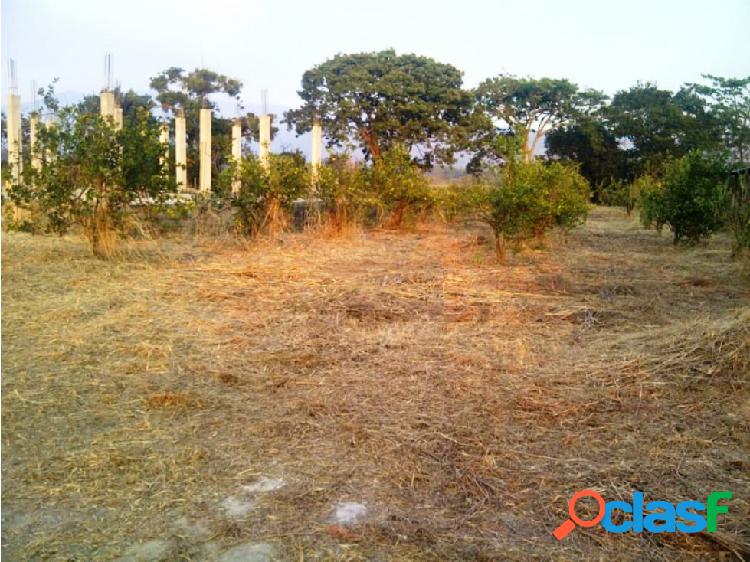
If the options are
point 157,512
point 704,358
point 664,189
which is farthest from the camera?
point 664,189

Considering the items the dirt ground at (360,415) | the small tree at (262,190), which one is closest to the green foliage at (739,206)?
the dirt ground at (360,415)

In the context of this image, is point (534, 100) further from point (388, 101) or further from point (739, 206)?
point (739, 206)

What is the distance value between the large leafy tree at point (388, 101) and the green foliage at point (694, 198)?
12030 mm

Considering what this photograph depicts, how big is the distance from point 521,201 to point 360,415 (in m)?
6.07

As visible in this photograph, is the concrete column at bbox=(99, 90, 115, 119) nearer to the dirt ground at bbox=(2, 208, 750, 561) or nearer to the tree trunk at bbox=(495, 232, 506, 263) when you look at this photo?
the dirt ground at bbox=(2, 208, 750, 561)

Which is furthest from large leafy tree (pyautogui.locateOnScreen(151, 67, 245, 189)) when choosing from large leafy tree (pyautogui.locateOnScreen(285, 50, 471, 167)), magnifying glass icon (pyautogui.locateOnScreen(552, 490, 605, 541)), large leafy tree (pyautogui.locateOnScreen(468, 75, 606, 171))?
magnifying glass icon (pyautogui.locateOnScreen(552, 490, 605, 541))

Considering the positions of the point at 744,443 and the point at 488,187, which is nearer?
the point at 744,443

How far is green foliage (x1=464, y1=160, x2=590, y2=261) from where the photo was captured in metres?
9.34

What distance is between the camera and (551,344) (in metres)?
5.17

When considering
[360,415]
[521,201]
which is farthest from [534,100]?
[360,415]

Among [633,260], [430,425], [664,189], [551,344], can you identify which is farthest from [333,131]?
[430,425]

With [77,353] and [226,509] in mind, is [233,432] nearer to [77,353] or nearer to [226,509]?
[226,509]

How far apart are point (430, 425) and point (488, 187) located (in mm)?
6628

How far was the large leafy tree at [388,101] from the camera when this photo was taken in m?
22.5
